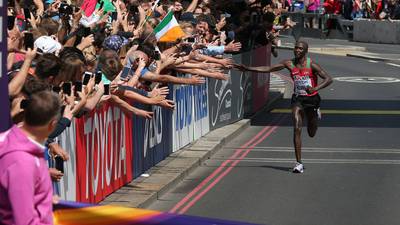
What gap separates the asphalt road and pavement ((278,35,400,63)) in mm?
20759

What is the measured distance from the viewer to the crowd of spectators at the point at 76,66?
249 inches

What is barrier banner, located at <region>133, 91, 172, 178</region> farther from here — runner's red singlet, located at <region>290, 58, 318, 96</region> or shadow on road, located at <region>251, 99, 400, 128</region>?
shadow on road, located at <region>251, 99, 400, 128</region>

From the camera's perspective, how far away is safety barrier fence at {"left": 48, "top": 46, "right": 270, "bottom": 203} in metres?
12.7

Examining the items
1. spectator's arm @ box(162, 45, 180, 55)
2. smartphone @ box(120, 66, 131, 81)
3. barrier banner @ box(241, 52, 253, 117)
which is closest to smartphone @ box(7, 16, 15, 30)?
smartphone @ box(120, 66, 131, 81)

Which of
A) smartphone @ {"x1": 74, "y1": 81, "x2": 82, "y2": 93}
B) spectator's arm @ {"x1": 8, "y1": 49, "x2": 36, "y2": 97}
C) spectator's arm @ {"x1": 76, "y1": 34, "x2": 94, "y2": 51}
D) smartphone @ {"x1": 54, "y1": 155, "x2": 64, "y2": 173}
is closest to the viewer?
spectator's arm @ {"x1": 8, "y1": 49, "x2": 36, "y2": 97}

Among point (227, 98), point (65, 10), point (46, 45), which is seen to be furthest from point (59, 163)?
point (227, 98)

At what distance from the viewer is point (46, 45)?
1205 centimetres

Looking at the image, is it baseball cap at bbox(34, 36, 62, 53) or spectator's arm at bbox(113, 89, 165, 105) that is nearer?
baseball cap at bbox(34, 36, 62, 53)

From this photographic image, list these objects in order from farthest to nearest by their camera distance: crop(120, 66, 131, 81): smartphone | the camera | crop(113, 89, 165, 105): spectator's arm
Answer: crop(120, 66, 131, 81): smartphone, crop(113, 89, 165, 105): spectator's arm, the camera

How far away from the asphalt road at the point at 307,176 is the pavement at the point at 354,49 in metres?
20.8

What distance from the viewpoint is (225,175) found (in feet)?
58.2

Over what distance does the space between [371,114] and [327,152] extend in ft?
22.6

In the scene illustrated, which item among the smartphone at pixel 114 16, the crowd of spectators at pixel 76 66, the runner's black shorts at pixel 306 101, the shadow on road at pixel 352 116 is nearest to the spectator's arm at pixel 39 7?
the crowd of spectators at pixel 76 66

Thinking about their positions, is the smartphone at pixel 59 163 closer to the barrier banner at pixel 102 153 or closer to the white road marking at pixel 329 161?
the barrier banner at pixel 102 153
